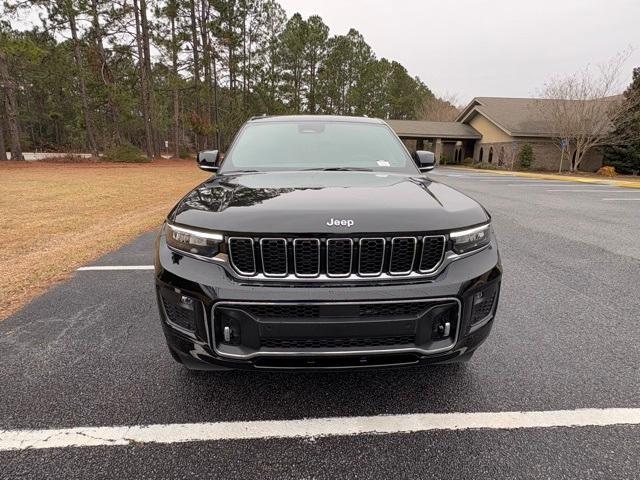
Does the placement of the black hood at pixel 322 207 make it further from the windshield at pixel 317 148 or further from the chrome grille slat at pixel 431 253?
the windshield at pixel 317 148

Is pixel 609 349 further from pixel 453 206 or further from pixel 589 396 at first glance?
pixel 453 206

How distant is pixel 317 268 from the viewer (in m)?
1.95

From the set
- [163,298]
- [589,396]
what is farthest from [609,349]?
[163,298]

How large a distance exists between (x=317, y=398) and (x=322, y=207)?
115 cm

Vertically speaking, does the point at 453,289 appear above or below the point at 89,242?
above

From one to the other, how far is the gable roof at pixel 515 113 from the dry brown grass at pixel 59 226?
2861 centimetres

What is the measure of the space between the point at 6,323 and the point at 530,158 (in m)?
34.0

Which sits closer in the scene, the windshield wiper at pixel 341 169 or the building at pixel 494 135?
the windshield wiper at pixel 341 169

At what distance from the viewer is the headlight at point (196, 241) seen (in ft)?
6.52

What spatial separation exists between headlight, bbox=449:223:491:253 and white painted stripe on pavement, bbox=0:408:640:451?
37.3 inches

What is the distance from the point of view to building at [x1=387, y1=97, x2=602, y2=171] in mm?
31625

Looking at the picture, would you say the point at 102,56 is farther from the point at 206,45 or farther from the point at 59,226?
the point at 59,226

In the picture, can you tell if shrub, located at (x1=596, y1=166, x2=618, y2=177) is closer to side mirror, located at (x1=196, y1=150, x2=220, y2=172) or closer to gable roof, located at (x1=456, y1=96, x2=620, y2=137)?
gable roof, located at (x1=456, y1=96, x2=620, y2=137)

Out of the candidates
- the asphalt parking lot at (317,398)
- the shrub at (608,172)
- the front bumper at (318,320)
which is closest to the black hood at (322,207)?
the front bumper at (318,320)
